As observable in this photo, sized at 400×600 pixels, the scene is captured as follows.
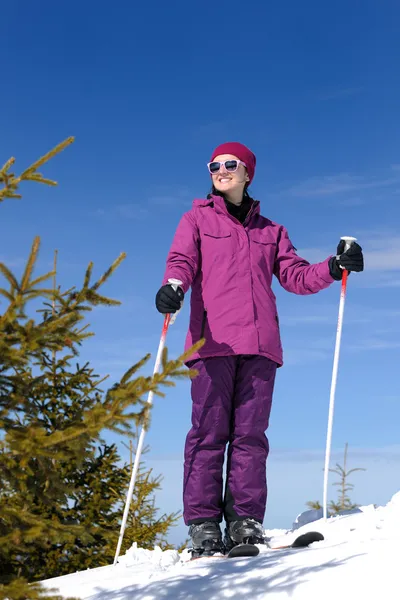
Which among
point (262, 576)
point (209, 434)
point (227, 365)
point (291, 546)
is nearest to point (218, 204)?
point (227, 365)

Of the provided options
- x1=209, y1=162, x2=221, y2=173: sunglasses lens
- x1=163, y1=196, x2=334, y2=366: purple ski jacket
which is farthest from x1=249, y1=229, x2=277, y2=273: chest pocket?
x1=209, y1=162, x2=221, y2=173: sunglasses lens

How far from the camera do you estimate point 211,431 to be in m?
5.92

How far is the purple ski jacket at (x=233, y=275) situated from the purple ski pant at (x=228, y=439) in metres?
0.20

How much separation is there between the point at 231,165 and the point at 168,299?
157 centimetres

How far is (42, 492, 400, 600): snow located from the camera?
4023 mm

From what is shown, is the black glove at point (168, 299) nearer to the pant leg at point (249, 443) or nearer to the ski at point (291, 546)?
the pant leg at point (249, 443)

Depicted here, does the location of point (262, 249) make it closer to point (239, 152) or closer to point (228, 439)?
point (239, 152)

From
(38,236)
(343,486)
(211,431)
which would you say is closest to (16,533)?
(38,236)

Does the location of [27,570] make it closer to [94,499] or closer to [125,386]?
[94,499]

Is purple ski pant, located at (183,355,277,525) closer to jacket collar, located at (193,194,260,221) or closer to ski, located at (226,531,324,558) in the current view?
ski, located at (226,531,324,558)

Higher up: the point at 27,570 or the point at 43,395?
the point at 43,395

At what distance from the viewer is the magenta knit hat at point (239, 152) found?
255 inches

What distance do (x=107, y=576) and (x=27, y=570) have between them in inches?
62.2

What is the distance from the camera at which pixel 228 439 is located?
19.9 feet
